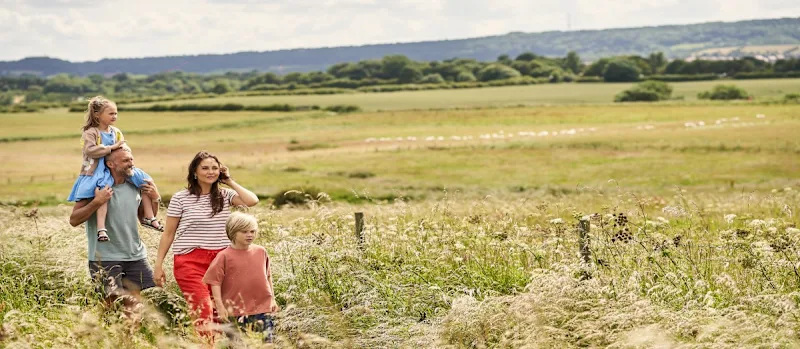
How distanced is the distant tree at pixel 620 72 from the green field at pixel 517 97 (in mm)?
12512

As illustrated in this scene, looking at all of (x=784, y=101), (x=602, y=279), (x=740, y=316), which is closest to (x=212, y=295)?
(x=602, y=279)

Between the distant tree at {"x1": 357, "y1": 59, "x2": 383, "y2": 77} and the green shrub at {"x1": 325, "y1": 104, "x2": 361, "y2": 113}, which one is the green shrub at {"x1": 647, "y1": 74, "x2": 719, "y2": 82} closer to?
the distant tree at {"x1": 357, "y1": 59, "x2": 383, "y2": 77}

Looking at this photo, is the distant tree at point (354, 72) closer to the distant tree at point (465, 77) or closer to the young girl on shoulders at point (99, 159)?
the distant tree at point (465, 77)

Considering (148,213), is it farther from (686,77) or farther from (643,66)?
(643,66)

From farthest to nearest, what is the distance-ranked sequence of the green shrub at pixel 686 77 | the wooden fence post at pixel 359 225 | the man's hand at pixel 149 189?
the green shrub at pixel 686 77 < the wooden fence post at pixel 359 225 < the man's hand at pixel 149 189

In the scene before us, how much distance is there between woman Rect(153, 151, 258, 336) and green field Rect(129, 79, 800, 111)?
95.6 meters

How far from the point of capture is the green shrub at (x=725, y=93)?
116m

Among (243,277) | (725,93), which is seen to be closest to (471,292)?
(243,277)

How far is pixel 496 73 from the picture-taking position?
590 feet

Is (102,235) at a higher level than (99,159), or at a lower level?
lower

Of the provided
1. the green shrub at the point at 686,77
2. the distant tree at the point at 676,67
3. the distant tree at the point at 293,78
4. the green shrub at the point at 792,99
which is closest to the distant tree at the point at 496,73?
the distant tree at the point at 676,67

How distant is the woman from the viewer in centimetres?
839

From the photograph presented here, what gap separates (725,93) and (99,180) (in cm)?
11778

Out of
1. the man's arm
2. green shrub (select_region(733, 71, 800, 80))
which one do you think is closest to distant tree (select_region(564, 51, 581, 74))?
green shrub (select_region(733, 71, 800, 80))
